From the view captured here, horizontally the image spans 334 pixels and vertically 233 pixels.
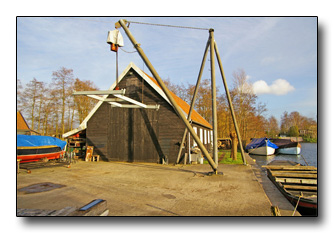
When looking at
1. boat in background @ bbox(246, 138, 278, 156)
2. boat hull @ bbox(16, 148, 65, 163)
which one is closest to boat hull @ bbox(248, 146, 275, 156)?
boat in background @ bbox(246, 138, 278, 156)

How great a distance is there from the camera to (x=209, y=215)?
16.3 ft

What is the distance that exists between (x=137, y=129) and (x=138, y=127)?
6.0 inches

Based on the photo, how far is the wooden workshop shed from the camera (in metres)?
13.9

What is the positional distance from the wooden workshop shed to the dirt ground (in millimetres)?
4186

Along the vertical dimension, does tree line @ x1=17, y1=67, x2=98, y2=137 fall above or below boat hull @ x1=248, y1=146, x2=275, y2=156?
above

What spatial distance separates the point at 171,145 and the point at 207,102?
77.9 feet

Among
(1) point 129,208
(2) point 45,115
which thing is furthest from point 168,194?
(2) point 45,115

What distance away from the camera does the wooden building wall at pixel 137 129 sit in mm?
13883

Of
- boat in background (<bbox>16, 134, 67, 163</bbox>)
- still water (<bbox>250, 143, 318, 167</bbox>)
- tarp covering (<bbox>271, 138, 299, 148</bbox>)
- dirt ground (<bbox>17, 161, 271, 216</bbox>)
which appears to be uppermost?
boat in background (<bbox>16, 134, 67, 163</bbox>)

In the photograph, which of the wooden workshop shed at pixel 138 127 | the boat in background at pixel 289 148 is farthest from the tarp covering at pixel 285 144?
the wooden workshop shed at pixel 138 127

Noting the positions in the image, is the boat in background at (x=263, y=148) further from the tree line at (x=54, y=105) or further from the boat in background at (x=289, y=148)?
the tree line at (x=54, y=105)

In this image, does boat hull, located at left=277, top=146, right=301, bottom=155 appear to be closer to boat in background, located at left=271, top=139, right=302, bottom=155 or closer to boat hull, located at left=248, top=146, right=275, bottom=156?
boat in background, located at left=271, top=139, right=302, bottom=155

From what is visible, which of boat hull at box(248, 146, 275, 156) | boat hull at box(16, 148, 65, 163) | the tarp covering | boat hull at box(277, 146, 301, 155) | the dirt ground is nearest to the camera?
the dirt ground

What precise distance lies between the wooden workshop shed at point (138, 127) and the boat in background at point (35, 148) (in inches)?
96.7
